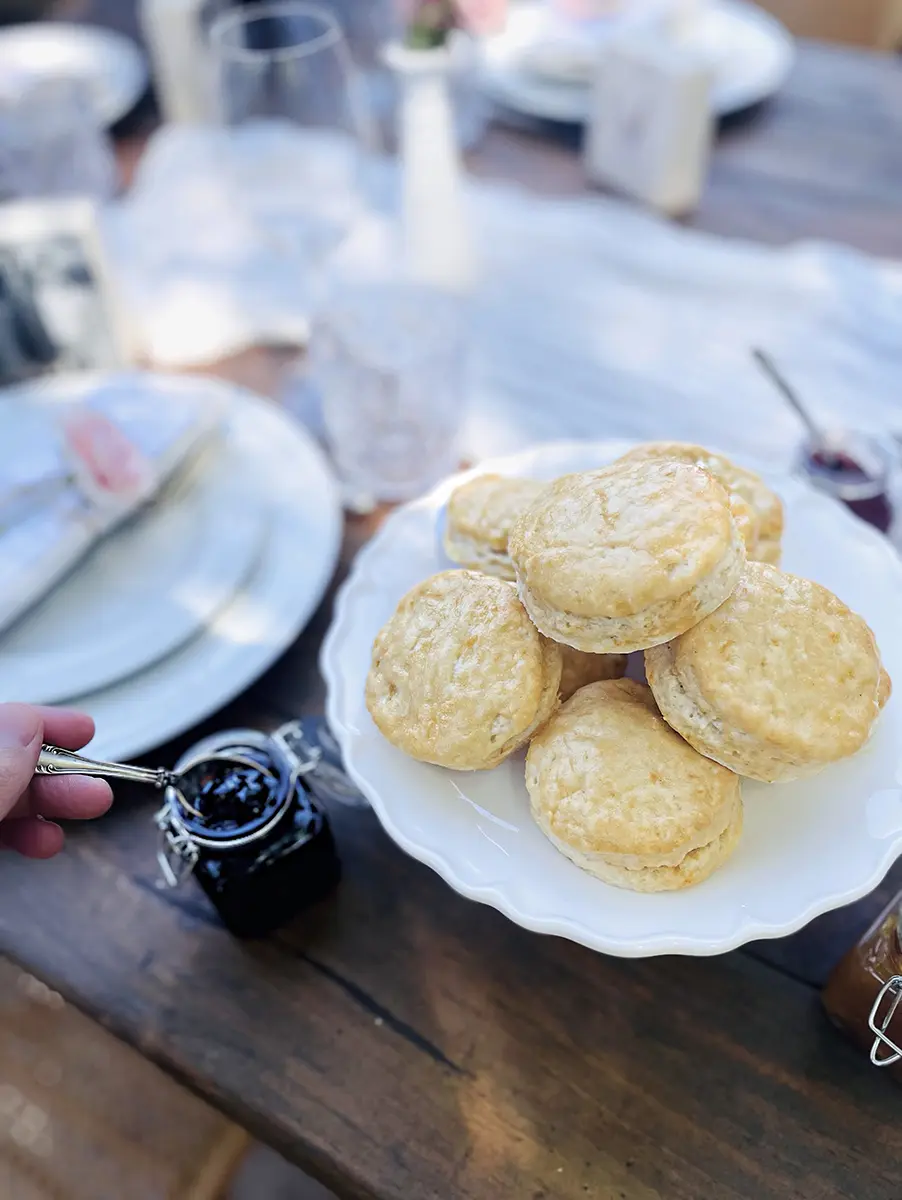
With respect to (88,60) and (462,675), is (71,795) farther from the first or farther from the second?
(88,60)

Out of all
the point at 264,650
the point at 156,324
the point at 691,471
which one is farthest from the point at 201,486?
the point at 691,471

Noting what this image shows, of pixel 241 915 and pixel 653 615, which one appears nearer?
pixel 653 615

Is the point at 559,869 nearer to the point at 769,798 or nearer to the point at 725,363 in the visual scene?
the point at 769,798

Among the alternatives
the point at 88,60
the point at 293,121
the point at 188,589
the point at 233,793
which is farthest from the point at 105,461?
the point at 88,60

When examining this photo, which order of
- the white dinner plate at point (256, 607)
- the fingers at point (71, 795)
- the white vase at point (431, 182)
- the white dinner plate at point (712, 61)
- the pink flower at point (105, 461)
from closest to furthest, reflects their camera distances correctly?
the fingers at point (71, 795), the white dinner plate at point (256, 607), the pink flower at point (105, 461), the white vase at point (431, 182), the white dinner plate at point (712, 61)

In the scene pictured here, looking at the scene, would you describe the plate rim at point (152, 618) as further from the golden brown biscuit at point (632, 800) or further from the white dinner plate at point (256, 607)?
the golden brown biscuit at point (632, 800)

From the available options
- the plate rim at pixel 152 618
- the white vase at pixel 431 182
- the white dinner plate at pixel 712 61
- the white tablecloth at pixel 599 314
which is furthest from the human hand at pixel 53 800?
the white dinner plate at pixel 712 61

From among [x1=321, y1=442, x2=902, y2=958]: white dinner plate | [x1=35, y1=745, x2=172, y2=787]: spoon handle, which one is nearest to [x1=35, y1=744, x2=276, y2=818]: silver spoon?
[x1=35, y1=745, x2=172, y2=787]: spoon handle
